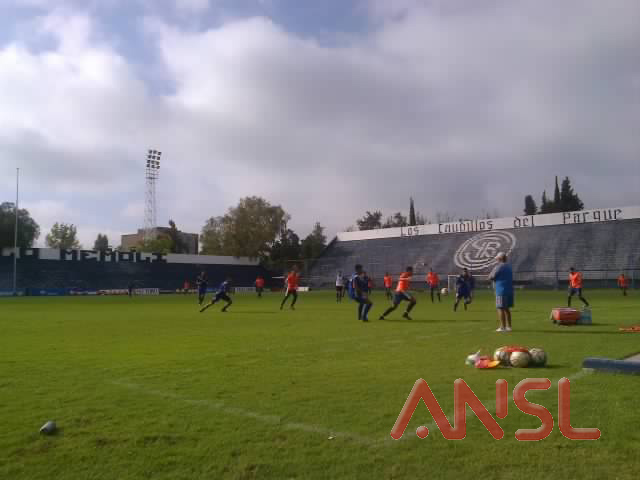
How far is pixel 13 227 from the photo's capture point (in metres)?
67.2

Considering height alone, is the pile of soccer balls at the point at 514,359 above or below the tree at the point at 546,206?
below

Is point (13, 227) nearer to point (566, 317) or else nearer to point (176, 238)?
point (176, 238)

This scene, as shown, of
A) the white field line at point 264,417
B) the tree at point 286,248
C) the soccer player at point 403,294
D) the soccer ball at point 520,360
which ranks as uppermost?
the tree at point 286,248

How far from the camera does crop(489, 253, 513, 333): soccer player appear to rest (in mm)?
13258

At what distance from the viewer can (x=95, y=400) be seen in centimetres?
636

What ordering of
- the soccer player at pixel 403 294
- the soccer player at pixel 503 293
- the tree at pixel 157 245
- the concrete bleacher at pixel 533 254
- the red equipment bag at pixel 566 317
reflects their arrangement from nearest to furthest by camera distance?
the soccer player at pixel 503 293 → the red equipment bag at pixel 566 317 → the soccer player at pixel 403 294 → the concrete bleacher at pixel 533 254 → the tree at pixel 157 245

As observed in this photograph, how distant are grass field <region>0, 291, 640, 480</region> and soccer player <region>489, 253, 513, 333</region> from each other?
2.07 m

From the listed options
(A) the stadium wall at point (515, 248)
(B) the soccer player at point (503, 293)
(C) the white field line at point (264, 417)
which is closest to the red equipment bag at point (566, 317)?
(B) the soccer player at point (503, 293)

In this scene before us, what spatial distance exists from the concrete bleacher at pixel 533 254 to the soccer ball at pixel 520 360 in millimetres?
46923

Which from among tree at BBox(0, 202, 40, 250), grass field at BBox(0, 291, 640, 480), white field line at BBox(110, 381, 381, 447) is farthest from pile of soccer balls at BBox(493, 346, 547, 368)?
tree at BBox(0, 202, 40, 250)

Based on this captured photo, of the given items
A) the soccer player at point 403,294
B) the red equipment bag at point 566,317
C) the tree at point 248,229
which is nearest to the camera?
the red equipment bag at point 566,317

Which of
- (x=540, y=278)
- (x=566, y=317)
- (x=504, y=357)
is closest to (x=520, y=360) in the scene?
(x=504, y=357)

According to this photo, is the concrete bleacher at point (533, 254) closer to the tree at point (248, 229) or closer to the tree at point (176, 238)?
the tree at point (248, 229)

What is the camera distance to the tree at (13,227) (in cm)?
6662
